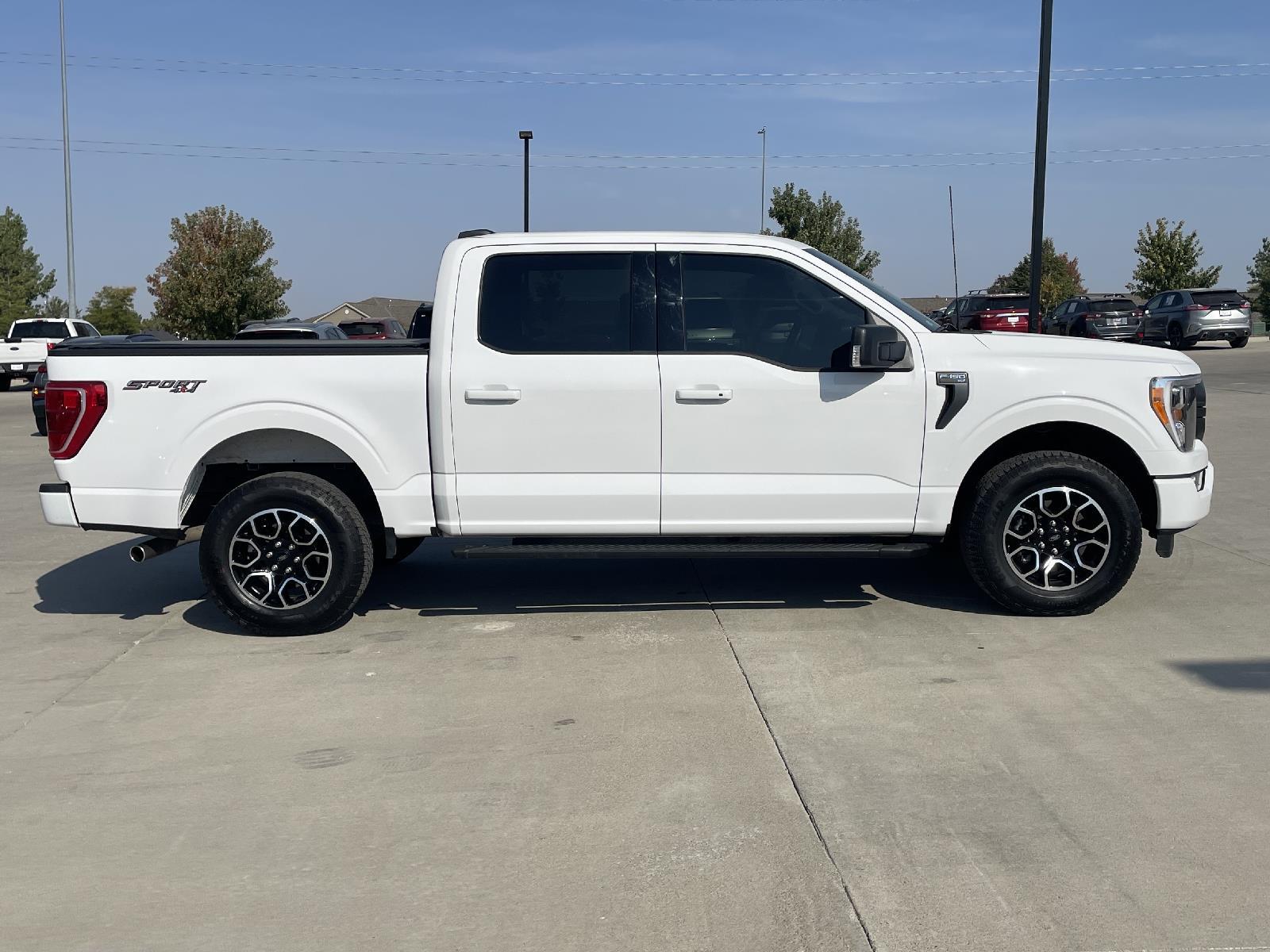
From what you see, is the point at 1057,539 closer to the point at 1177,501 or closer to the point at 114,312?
the point at 1177,501

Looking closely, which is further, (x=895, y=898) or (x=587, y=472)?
(x=587, y=472)

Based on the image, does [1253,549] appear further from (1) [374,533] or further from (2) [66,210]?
(2) [66,210]

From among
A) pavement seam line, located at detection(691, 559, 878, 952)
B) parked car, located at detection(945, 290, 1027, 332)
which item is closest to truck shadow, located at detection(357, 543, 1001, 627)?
pavement seam line, located at detection(691, 559, 878, 952)

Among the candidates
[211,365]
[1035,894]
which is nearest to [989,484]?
[1035,894]

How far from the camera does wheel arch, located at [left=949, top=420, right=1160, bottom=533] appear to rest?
6605 mm

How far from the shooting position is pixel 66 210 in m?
41.9

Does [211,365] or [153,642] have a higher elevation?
[211,365]

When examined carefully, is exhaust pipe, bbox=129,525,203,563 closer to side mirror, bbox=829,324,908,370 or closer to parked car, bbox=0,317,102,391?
side mirror, bbox=829,324,908,370

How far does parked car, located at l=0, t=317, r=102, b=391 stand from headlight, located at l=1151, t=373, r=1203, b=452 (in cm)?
3178

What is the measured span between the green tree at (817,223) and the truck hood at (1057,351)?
41487 mm

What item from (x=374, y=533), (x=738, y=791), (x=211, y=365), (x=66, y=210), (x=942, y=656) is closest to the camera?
(x=738, y=791)

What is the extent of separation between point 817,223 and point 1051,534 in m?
42.7

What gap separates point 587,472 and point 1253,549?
479 cm

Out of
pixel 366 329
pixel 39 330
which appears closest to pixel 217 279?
pixel 39 330
